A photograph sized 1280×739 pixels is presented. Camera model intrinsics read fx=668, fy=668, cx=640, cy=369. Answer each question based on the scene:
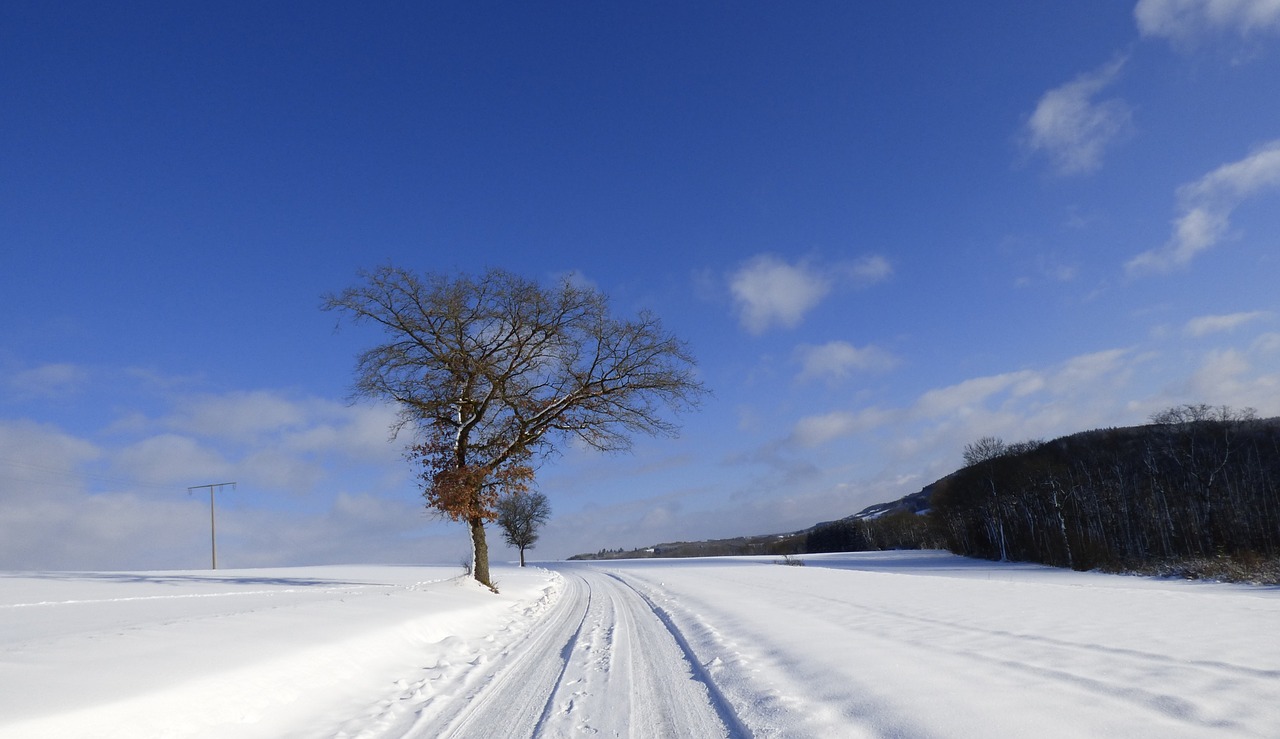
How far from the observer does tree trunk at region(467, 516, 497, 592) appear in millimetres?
22016

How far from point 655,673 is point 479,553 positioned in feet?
52.4

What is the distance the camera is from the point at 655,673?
7.60m

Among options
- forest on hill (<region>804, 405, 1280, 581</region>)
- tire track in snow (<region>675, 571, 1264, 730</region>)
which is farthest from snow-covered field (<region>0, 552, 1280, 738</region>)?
forest on hill (<region>804, 405, 1280, 581</region>)

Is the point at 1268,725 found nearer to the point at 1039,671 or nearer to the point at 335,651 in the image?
the point at 1039,671

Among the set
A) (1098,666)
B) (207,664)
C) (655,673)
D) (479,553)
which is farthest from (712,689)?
(479,553)

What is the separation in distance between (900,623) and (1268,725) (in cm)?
670

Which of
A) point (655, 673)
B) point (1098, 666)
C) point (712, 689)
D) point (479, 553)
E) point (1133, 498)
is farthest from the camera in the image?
point (1133, 498)

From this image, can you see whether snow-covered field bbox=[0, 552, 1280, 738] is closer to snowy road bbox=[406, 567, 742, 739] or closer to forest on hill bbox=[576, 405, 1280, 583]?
snowy road bbox=[406, 567, 742, 739]

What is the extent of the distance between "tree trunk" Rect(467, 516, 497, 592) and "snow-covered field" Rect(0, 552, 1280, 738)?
9261mm

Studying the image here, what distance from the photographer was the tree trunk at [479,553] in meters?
22.0

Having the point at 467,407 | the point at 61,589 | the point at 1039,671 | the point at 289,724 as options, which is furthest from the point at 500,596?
the point at 1039,671

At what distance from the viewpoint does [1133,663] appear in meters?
6.50

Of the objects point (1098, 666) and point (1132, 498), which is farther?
point (1132, 498)

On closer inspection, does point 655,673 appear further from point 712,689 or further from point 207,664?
point 207,664
